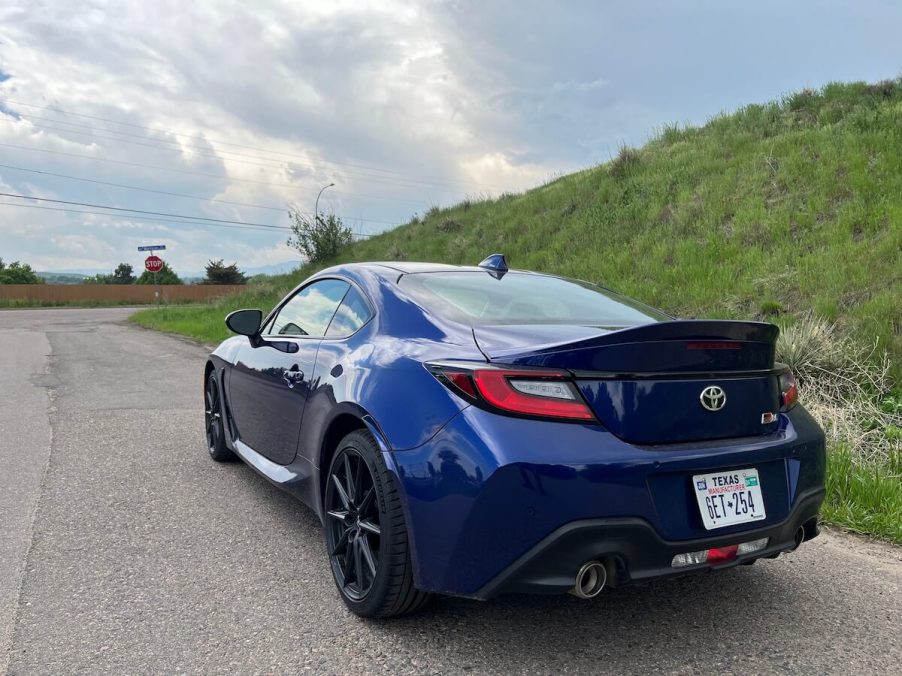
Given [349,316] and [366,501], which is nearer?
[366,501]

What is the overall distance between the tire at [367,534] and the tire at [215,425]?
2.23 metres

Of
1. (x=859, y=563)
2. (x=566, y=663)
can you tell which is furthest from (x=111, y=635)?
(x=859, y=563)

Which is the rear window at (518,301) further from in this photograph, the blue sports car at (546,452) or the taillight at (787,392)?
the taillight at (787,392)

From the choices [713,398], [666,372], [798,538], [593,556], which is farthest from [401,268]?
[798,538]

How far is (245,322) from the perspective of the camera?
13.7 ft

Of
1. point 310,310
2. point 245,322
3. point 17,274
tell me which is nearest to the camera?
point 310,310

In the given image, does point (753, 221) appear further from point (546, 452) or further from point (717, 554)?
point (546, 452)

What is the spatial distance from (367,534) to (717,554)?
1.30 meters

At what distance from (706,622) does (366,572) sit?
1.35 m

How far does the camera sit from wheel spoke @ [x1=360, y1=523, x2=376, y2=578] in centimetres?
264

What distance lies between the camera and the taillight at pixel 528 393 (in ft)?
7.23

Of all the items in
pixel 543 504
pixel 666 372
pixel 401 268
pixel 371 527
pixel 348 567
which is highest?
pixel 401 268

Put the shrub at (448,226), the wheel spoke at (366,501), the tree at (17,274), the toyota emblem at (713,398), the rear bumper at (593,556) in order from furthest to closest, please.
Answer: the tree at (17,274)
the shrub at (448,226)
the wheel spoke at (366,501)
the toyota emblem at (713,398)
the rear bumper at (593,556)

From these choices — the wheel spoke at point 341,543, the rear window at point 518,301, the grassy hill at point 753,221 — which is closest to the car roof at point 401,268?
the rear window at point 518,301
